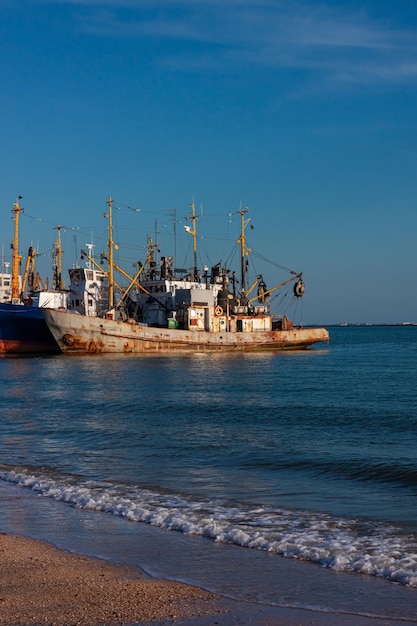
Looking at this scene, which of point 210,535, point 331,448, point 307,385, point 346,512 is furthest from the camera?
point 307,385

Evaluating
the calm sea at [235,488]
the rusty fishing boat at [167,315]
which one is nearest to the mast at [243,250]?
the rusty fishing boat at [167,315]

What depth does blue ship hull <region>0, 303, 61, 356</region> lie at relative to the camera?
54.5 meters

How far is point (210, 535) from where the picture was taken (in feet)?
30.2

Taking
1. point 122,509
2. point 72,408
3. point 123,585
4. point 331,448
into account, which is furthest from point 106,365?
point 123,585

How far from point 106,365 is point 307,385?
17.2 m

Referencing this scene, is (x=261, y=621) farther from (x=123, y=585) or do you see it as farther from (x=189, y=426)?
(x=189, y=426)

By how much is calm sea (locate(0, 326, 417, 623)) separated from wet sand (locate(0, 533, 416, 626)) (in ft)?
1.07

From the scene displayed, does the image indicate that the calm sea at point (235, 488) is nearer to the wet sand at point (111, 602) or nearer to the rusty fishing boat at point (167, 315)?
the wet sand at point (111, 602)

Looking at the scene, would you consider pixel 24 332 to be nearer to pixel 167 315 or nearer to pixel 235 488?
pixel 167 315

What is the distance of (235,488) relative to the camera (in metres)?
→ 12.3

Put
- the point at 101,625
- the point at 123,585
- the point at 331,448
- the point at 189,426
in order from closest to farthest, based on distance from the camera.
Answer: the point at 101,625, the point at 123,585, the point at 331,448, the point at 189,426

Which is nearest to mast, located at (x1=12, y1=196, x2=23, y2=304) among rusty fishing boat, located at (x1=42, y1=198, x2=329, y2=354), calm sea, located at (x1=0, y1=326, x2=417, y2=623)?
rusty fishing boat, located at (x1=42, y1=198, x2=329, y2=354)

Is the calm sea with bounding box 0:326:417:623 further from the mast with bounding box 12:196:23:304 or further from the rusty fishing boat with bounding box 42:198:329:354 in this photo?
the mast with bounding box 12:196:23:304

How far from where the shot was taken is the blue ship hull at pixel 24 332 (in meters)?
54.5
